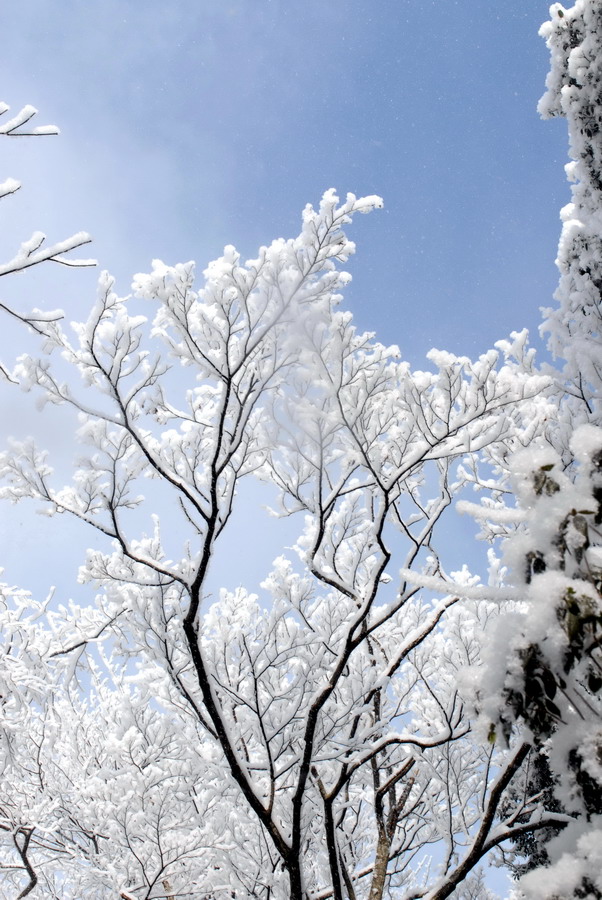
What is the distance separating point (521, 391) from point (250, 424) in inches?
105

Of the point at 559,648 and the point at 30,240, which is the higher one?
the point at 30,240

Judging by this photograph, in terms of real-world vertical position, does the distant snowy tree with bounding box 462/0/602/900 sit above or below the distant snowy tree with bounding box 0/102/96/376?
below

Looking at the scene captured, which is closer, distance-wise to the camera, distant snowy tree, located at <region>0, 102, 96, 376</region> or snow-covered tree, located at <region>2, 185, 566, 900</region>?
distant snowy tree, located at <region>0, 102, 96, 376</region>

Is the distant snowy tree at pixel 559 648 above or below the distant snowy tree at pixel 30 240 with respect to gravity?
below

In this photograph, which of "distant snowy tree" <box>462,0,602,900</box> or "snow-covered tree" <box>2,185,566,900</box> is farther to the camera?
"snow-covered tree" <box>2,185,566,900</box>

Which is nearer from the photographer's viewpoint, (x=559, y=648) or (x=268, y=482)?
(x=559, y=648)

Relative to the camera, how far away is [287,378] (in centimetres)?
522

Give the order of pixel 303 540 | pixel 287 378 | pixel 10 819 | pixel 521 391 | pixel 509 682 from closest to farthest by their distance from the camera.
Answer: pixel 509 682, pixel 521 391, pixel 287 378, pixel 10 819, pixel 303 540

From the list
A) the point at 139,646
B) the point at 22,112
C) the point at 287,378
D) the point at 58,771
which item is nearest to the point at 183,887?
the point at 58,771

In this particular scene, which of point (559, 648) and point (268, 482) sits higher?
point (268, 482)

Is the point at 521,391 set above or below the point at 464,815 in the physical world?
above

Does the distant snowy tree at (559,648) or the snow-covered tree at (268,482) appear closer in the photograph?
the distant snowy tree at (559,648)

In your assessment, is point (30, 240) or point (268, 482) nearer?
point (30, 240)

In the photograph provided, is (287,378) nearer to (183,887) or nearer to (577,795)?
(577,795)
